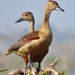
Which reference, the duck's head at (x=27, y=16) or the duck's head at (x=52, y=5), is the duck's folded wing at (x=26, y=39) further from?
the duck's head at (x=27, y=16)

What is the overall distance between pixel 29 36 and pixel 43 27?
23cm

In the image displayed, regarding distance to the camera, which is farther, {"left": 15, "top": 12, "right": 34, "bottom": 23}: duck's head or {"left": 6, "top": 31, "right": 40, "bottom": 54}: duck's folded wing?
{"left": 15, "top": 12, "right": 34, "bottom": 23}: duck's head

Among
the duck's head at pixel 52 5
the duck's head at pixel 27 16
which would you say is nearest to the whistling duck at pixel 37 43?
the duck's head at pixel 52 5

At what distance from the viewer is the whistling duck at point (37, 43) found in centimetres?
296

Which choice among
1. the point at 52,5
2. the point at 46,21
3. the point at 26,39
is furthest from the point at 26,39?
the point at 52,5

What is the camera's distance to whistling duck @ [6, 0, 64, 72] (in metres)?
2.96

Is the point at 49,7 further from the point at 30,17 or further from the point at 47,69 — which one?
the point at 47,69

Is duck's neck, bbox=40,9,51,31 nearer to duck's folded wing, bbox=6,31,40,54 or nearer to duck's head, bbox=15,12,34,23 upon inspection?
duck's folded wing, bbox=6,31,40,54

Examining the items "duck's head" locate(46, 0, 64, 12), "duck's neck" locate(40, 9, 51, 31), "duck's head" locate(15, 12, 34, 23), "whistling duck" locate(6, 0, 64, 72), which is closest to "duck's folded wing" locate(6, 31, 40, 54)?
"whistling duck" locate(6, 0, 64, 72)

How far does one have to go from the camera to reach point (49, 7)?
3115mm

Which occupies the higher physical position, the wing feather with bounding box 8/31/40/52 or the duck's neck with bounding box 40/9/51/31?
the duck's neck with bounding box 40/9/51/31

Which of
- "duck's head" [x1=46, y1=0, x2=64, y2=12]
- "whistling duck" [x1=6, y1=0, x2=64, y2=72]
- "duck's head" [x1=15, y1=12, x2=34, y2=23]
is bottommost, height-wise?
"whistling duck" [x1=6, y1=0, x2=64, y2=72]

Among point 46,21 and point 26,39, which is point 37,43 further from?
point 46,21

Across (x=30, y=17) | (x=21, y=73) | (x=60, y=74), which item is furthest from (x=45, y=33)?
(x=60, y=74)
